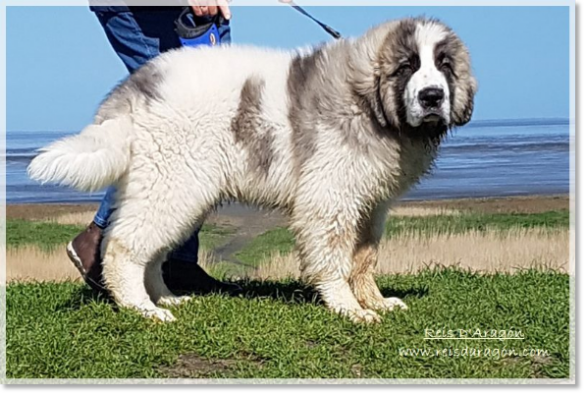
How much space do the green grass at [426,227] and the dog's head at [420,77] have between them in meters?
1.66

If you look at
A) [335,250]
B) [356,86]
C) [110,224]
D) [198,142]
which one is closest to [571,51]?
[356,86]

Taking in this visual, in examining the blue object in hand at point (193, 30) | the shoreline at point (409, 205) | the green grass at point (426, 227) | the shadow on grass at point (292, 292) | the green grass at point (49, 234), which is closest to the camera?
the blue object in hand at point (193, 30)

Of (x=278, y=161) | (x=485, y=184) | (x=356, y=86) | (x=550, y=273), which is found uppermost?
(x=356, y=86)

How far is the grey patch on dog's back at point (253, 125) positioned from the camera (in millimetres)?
6133

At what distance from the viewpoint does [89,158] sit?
5.95 m

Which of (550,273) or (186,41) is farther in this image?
(550,273)

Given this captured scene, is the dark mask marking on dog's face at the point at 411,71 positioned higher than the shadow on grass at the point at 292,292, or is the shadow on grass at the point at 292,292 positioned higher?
the dark mask marking on dog's face at the point at 411,71

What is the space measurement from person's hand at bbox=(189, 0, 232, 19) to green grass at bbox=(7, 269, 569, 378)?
1823 millimetres

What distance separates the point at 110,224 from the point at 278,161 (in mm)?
1114

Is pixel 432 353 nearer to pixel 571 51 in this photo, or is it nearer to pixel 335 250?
pixel 335 250

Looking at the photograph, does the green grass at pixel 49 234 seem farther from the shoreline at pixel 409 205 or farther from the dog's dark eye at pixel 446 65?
the dog's dark eye at pixel 446 65

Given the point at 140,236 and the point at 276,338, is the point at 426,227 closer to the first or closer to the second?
the point at 276,338

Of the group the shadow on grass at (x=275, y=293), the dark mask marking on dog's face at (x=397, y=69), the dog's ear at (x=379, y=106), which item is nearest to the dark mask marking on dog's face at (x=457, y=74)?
the dark mask marking on dog's face at (x=397, y=69)

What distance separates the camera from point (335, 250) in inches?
245
